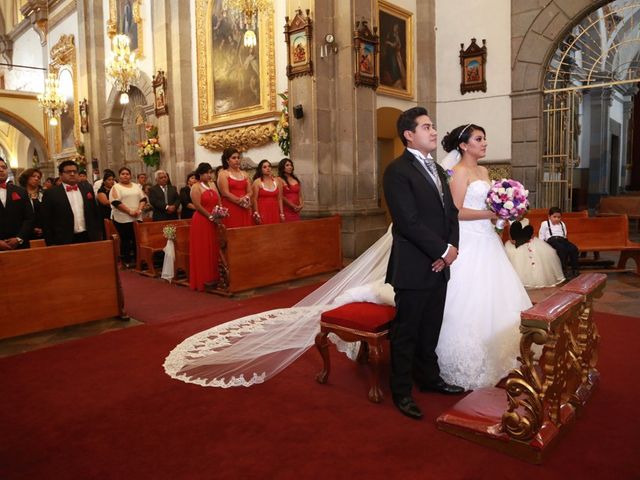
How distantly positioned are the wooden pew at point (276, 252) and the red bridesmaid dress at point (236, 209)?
0.53 m

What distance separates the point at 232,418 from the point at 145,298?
3654 millimetres

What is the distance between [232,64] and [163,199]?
3501mm

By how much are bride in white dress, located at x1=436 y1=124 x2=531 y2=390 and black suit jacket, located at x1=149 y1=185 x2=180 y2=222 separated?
232 inches

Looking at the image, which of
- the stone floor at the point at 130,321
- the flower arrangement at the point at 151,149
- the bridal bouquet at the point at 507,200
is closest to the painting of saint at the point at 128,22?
the flower arrangement at the point at 151,149

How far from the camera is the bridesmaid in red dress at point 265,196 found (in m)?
7.14

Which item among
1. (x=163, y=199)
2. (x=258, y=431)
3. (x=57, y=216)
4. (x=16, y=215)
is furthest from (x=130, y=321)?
(x=163, y=199)

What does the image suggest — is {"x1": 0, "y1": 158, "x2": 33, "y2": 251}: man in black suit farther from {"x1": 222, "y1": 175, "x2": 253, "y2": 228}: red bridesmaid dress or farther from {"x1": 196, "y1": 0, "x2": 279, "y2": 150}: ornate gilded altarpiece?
{"x1": 196, "y1": 0, "x2": 279, "y2": 150}: ornate gilded altarpiece

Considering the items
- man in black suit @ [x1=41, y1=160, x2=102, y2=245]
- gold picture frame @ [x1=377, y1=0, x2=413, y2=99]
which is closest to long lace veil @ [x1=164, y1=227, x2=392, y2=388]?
man in black suit @ [x1=41, y1=160, x2=102, y2=245]

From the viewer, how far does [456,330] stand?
3.34 m

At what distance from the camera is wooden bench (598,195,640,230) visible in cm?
1174

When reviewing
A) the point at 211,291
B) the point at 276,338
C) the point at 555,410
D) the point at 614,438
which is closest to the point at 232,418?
the point at 276,338

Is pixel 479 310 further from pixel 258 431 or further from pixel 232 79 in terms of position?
pixel 232 79

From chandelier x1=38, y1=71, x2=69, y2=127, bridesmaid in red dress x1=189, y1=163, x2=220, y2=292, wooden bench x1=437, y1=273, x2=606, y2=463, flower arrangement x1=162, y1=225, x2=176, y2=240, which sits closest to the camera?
wooden bench x1=437, y1=273, x2=606, y2=463

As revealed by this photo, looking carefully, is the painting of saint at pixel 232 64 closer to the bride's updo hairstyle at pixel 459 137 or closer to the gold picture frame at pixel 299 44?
the gold picture frame at pixel 299 44
